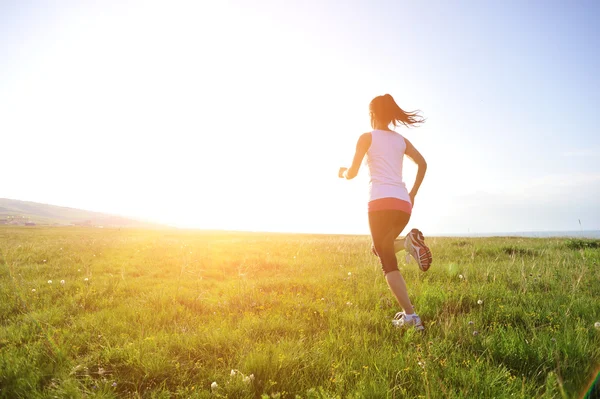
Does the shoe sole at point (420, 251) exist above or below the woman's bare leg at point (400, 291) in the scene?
above

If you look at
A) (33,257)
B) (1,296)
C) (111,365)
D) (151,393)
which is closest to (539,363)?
(151,393)

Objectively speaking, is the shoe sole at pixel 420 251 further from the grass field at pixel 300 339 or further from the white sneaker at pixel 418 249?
the grass field at pixel 300 339

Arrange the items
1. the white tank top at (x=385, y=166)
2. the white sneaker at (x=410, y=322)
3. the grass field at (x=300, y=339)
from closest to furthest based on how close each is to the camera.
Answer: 1. the grass field at (x=300, y=339)
2. the white sneaker at (x=410, y=322)
3. the white tank top at (x=385, y=166)

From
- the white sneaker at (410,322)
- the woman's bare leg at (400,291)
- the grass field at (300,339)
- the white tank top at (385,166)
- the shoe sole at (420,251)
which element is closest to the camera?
the grass field at (300,339)

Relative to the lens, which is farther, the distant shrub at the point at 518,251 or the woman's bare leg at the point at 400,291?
the distant shrub at the point at 518,251

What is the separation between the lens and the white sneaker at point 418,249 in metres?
4.43

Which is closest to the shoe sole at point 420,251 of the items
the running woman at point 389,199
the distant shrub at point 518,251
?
the running woman at point 389,199

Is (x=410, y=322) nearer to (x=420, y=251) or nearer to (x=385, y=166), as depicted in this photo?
(x=420, y=251)

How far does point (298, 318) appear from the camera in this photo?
4848 millimetres

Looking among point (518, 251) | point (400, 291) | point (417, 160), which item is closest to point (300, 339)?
point (400, 291)

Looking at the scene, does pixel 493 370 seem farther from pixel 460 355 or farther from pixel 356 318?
pixel 356 318

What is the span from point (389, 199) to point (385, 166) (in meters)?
0.51

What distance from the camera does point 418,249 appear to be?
14.7 feet

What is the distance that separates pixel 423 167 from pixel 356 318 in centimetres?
254
